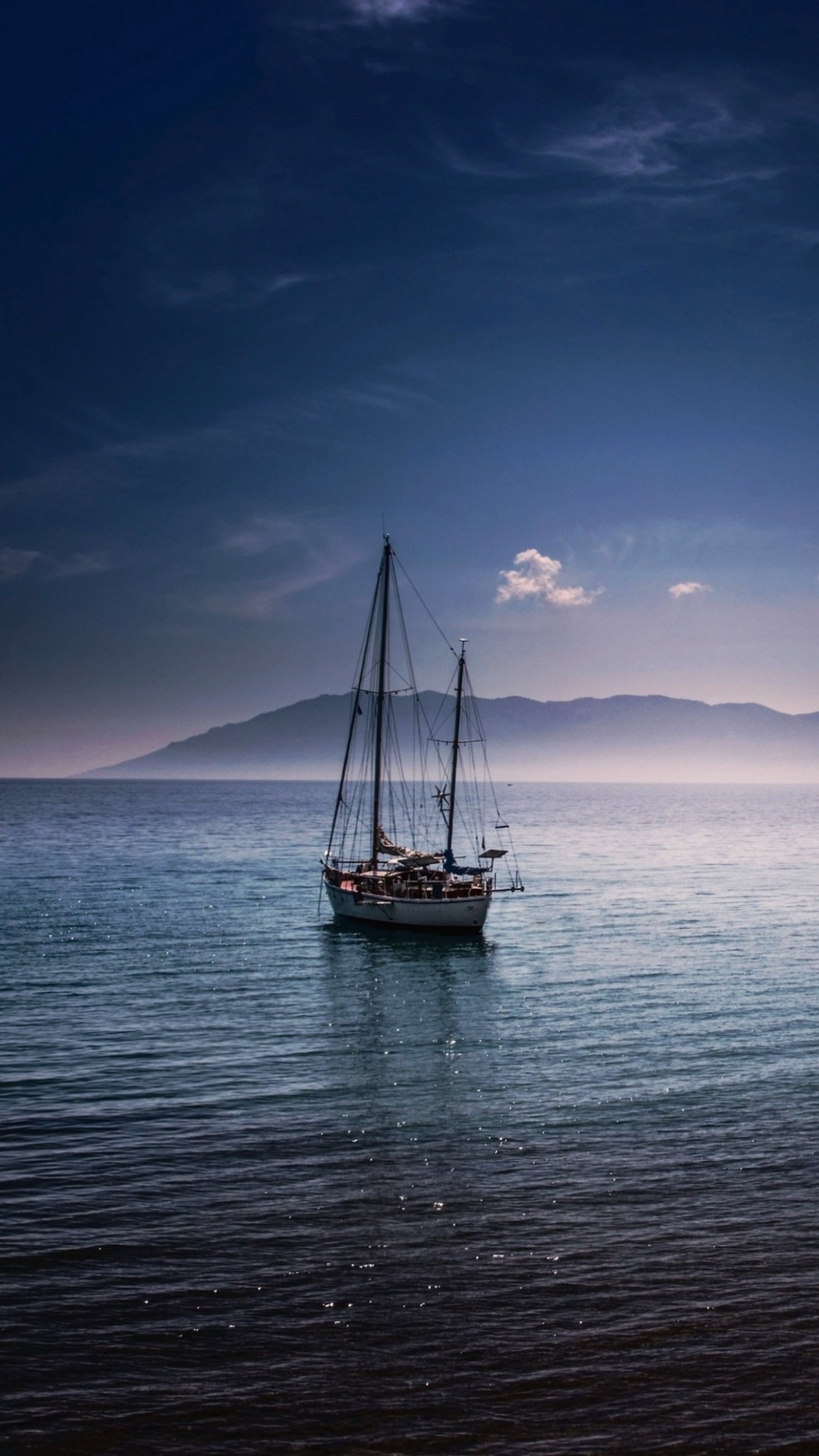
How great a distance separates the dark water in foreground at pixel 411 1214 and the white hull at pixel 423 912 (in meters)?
14.7

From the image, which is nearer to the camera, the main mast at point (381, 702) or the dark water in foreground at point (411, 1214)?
the dark water in foreground at point (411, 1214)

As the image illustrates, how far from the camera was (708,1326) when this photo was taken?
1622 centimetres

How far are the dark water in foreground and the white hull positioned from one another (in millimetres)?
14688

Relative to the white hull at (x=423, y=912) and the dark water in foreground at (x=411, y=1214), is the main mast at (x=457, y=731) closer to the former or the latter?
the white hull at (x=423, y=912)

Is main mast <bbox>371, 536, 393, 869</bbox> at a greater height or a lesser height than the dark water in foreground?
greater

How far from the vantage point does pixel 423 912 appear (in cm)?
6556

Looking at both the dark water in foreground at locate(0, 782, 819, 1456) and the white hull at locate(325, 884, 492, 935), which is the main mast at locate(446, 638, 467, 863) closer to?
the white hull at locate(325, 884, 492, 935)

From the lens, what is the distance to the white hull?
212ft

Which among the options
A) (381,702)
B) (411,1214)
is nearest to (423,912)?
(381,702)

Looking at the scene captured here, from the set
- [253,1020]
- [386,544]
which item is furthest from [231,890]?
[253,1020]

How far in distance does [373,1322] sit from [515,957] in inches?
1655

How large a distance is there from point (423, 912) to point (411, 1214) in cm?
4507

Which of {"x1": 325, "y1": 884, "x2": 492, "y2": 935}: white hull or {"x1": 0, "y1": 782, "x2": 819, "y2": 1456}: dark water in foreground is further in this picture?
{"x1": 325, "y1": 884, "x2": 492, "y2": 935}: white hull

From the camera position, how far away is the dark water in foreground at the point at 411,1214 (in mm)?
14320
